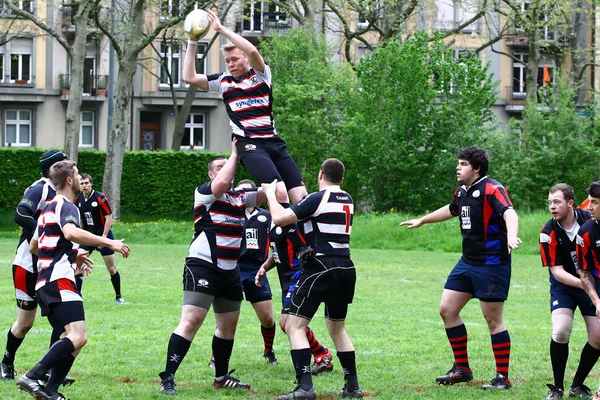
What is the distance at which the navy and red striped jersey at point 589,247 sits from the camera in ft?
24.3

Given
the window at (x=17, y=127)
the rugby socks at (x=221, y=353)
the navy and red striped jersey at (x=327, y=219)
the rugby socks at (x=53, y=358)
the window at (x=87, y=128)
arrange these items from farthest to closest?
1. the window at (x=87, y=128)
2. the window at (x=17, y=127)
3. the rugby socks at (x=221, y=353)
4. the navy and red striped jersey at (x=327, y=219)
5. the rugby socks at (x=53, y=358)

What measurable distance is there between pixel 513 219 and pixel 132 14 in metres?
28.0

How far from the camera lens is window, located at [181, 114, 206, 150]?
52.6 m

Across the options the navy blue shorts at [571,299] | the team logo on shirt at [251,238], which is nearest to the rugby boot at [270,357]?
the team logo on shirt at [251,238]

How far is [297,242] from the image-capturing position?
9461 mm

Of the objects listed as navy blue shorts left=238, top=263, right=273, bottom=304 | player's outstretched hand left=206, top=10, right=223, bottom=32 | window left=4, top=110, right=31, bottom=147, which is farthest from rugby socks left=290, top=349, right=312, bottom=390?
window left=4, top=110, right=31, bottom=147

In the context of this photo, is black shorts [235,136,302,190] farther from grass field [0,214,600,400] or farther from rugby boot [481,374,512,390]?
rugby boot [481,374,512,390]

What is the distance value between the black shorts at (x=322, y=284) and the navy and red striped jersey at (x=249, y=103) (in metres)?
1.54

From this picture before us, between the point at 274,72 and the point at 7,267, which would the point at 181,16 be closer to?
the point at 274,72

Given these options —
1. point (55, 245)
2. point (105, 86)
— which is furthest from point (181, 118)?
point (55, 245)

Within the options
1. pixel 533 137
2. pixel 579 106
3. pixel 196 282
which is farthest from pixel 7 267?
pixel 579 106

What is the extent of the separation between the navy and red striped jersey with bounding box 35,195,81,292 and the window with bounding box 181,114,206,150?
45.3 m

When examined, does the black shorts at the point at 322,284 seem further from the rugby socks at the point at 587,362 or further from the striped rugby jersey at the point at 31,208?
the striped rugby jersey at the point at 31,208

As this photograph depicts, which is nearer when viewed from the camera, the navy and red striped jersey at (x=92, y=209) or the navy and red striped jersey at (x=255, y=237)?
the navy and red striped jersey at (x=255, y=237)
